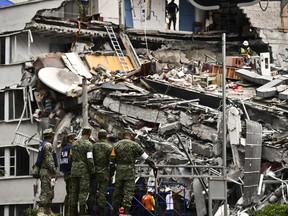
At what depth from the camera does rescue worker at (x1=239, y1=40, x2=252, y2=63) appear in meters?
49.8

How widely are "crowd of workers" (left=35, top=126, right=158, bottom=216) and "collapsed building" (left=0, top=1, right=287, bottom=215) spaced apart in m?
2.56

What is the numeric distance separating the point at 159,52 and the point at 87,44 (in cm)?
304

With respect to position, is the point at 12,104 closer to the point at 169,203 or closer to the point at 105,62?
the point at 105,62

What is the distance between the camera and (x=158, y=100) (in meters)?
43.5

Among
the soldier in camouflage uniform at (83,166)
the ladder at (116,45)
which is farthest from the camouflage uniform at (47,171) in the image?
the ladder at (116,45)

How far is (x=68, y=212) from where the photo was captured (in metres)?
33.1

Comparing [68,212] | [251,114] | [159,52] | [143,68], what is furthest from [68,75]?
[68,212]

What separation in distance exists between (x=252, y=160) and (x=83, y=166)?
272 inches

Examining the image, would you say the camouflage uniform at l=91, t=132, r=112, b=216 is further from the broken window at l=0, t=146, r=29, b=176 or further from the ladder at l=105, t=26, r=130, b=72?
the broken window at l=0, t=146, r=29, b=176

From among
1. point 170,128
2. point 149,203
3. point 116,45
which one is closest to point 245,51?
point 116,45

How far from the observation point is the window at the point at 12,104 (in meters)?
51.3

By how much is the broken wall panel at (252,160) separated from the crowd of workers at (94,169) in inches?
210

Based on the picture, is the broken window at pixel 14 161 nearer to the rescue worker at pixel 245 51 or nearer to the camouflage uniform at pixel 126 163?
the rescue worker at pixel 245 51

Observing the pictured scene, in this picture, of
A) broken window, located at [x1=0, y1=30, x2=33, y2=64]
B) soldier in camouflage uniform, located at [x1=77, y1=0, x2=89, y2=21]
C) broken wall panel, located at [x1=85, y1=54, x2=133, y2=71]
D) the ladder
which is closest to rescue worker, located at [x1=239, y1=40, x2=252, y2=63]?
broken wall panel, located at [x1=85, y1=54, x2=133, y2=71]
